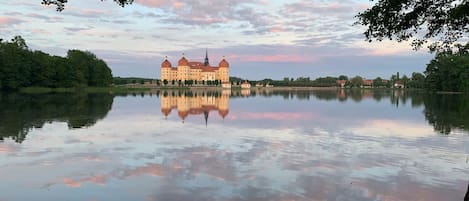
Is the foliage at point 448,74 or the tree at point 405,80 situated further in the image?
the tree at point 405,80

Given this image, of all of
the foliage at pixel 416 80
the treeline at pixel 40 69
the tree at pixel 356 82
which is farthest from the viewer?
the tree at pixel 356 82

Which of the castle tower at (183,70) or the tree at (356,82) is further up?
the castle tower at (183,70)

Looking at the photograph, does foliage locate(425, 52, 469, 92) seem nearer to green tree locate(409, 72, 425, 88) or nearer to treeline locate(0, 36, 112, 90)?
green tree locate(409, 72, 425, 88)

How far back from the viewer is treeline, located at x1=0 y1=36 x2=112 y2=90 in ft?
218

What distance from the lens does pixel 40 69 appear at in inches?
2872

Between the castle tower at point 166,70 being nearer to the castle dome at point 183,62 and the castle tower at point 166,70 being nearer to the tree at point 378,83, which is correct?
the castle dome at point 183,62

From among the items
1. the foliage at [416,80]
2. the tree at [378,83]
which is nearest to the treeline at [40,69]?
the foliage at [416,80]

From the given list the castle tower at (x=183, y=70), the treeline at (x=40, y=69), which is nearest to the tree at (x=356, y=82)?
the castle tower at (x=183, y=70)

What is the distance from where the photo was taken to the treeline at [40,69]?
66375 mm

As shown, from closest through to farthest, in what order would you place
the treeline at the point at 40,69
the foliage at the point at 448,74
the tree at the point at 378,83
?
the treeline at the point at 40,69 → the foliage at the point at 448,74 → the tree at the point at 378,83

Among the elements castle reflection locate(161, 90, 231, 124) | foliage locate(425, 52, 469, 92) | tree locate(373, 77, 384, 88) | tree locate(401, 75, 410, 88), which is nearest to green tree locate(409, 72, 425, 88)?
tree locate(401, 75, 410, 88)

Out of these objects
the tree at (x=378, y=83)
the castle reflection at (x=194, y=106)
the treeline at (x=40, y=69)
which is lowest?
the castle reflection at (x=194, y=106)

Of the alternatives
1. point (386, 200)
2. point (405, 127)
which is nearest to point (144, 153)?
point (386, 200)

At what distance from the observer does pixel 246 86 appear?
183 m
